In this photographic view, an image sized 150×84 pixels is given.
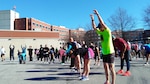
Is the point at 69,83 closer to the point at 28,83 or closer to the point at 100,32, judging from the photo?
the point at 28,83

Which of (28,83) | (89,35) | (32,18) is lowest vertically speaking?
(28,83)

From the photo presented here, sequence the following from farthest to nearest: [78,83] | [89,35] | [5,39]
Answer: [89,35], [5,39], [78,83]

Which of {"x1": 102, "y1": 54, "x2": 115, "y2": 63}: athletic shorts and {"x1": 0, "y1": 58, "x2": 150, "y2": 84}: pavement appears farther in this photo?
{"x1": 0, "y1": 58, "x2": 150, "y2": 84}: pavement

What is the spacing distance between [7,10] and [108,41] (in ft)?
340

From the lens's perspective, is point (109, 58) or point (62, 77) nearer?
point (109, 58)

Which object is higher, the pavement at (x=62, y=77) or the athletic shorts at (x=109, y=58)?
the athletic shorts at (x=109, y=58)

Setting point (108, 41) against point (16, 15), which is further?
point (16, 15)

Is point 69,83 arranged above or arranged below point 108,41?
below

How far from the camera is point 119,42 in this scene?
11.2 metres

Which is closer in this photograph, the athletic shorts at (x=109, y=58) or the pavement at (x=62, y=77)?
the athletic shorts at (x=109, y=58)

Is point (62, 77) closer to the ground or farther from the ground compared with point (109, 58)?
closer to the ground

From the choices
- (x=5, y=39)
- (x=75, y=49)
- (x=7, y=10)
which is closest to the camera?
(x=75, y=49)

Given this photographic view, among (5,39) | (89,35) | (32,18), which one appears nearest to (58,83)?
(5,39)

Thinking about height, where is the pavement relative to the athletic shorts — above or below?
below
